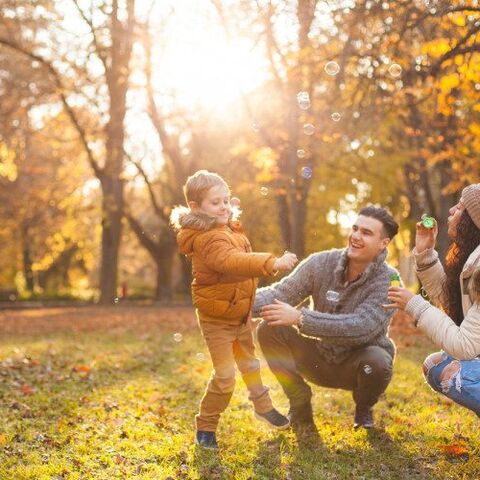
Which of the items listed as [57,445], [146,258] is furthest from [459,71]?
[146,258]

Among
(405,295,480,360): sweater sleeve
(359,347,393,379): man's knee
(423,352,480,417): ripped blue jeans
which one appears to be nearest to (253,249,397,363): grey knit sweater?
(359,347,393,379): man's knee

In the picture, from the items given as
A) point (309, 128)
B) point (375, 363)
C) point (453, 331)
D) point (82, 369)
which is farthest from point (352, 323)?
point (309, 128)

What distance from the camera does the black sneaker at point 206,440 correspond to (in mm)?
5090

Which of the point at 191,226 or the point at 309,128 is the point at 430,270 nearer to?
the point at 191,226

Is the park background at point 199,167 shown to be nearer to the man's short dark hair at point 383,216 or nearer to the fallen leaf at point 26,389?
the fallen leaf at point 26,389

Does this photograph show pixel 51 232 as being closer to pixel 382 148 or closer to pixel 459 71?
pixel 382 148

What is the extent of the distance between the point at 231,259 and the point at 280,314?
0.62m

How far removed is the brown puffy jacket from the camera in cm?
487

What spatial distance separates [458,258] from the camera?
437 centimetres

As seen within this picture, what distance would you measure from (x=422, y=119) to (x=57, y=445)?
46.6 ft

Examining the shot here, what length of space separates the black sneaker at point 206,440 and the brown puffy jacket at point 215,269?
845 mm

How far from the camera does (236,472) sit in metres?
4.54

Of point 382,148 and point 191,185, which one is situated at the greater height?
point 382,148

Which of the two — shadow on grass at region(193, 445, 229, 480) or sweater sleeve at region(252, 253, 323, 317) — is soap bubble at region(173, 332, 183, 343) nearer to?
sweater sleeve at region(252, 253, 323, 317)
